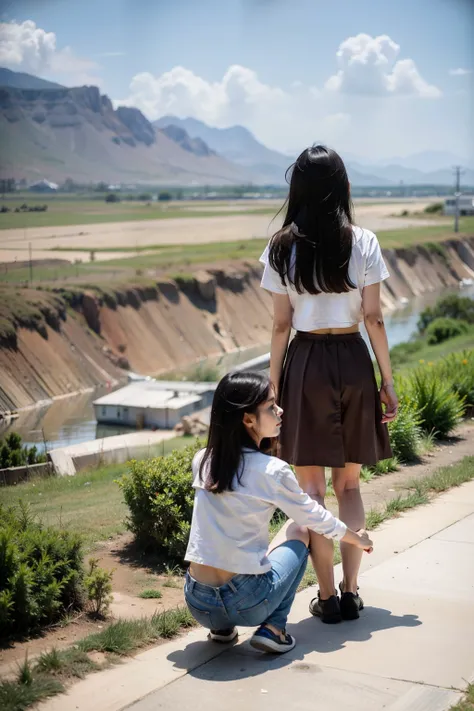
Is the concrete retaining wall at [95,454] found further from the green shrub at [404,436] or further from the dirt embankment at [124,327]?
the green shrub at [404,436]

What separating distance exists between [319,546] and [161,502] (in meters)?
1.68

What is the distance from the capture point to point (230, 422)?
392 cm

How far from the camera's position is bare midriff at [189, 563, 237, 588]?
155 inches

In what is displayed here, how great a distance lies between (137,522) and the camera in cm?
588

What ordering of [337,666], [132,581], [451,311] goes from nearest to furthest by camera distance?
[337,666]
[132,581]
[451,311]

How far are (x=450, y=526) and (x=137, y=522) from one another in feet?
6.27

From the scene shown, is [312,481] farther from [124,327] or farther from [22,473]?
[124,327]

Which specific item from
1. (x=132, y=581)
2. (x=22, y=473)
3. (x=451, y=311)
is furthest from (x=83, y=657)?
(x=451, y=311)

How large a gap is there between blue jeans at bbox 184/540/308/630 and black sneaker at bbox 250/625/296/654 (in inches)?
1.5

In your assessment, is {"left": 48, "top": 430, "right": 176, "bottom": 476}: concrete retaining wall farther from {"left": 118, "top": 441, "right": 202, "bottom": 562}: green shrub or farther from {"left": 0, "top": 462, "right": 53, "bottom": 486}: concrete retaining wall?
{"left": 118, "top": 441, "right": 202, "bottom": 562}: green shrub

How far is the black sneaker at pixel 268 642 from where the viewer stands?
3.89 meters

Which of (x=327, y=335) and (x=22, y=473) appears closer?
(x=327, y=335)

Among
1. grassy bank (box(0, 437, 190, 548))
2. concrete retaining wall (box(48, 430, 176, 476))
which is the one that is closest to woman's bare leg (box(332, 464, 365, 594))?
grassy bank (box(0, 437, 190, 548))

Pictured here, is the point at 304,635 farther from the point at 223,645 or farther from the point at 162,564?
the point at 162,564
